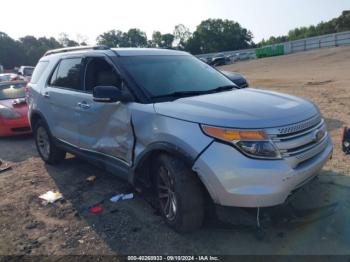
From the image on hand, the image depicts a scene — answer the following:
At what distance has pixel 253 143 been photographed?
3148mm

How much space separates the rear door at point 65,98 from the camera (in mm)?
5031

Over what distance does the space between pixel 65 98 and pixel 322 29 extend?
9381cm

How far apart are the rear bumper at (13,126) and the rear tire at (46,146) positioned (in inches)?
97.3

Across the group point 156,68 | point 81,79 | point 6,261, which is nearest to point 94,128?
point 81,79

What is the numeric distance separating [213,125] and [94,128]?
194 centimetres

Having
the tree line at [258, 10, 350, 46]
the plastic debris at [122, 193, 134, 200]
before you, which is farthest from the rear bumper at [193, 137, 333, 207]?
the tree line at [258, 10, 350, 46]

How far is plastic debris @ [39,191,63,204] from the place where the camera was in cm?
485

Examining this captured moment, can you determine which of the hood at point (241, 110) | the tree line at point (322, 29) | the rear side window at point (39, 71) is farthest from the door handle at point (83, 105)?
the tree line at point (322, 29)

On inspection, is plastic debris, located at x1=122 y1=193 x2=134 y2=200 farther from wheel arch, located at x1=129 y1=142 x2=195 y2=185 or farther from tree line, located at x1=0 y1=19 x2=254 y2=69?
tree line, located at x1=0 y1=19 x2=254 y2=69

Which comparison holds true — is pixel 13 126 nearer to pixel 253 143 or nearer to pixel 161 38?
pixel 253 143

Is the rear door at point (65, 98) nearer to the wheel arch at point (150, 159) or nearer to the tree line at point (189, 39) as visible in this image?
the wheel arch at point (150, 159)

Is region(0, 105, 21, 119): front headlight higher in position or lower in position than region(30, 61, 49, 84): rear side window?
lower

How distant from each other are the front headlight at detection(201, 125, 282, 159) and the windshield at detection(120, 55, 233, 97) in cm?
114

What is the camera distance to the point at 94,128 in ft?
15.2
